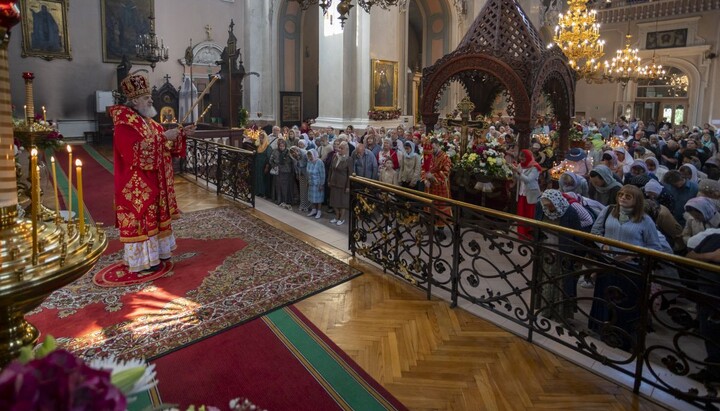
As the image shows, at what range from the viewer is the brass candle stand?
1.34 metres

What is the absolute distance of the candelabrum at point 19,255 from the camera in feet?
4.44

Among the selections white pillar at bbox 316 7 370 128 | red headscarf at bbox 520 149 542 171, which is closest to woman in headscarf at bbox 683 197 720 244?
red headscarf at bbox 520 149 542 171

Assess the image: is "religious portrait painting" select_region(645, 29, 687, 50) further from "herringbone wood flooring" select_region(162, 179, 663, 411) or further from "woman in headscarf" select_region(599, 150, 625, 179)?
"herringbone wood flooring" select_region(162, 179, 663, 411)

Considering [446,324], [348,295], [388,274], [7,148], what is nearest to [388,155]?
[388,274]

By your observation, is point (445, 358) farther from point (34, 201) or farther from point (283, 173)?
point (283, 173)

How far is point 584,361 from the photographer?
3.91 meters

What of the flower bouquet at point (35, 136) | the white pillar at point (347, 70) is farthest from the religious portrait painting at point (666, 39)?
the flower bouquet at point (35, 136)

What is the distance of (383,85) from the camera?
1598 centimetres

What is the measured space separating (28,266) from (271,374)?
2444mm

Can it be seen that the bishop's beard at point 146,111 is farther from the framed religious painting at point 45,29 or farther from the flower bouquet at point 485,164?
the framed religious painting at point 45,29

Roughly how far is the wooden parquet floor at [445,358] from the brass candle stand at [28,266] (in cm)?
242

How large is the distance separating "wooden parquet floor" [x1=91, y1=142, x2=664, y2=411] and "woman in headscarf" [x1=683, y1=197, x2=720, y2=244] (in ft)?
8.63

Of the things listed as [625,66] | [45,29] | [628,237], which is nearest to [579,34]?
[625,66]

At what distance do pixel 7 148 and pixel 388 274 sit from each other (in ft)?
15.2
